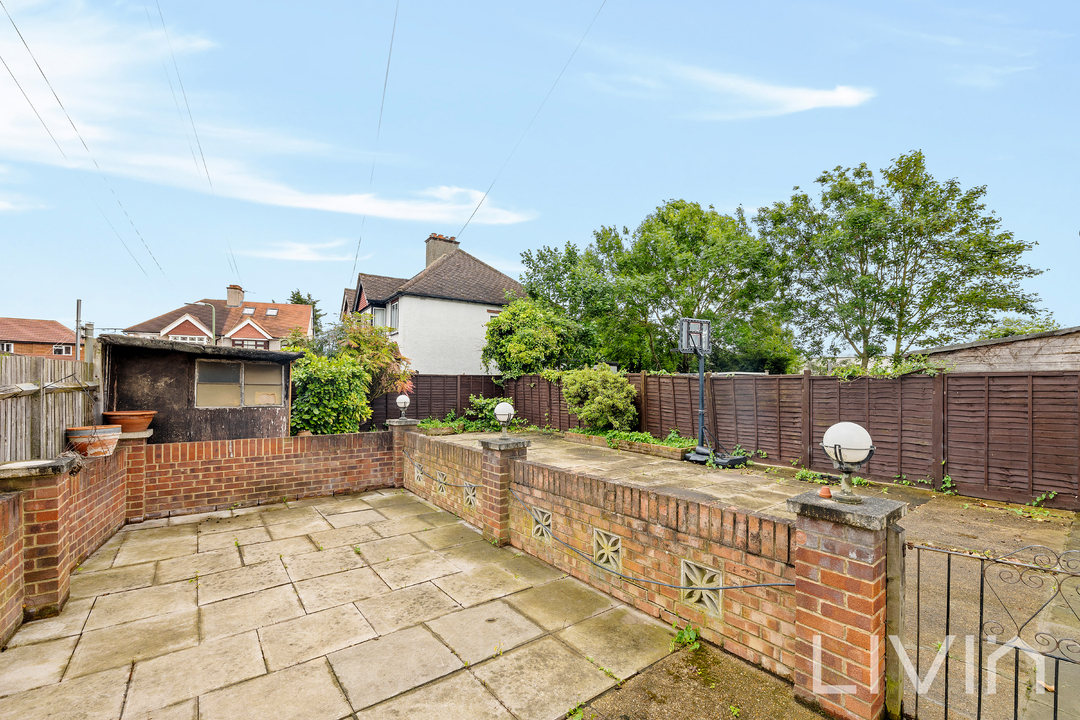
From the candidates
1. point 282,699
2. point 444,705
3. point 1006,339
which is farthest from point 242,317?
point 1006,339

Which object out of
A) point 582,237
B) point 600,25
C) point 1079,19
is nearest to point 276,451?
point 600,25

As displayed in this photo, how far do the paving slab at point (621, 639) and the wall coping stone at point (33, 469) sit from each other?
155 inches

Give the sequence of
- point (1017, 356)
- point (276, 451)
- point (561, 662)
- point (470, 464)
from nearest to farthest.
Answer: point (561, 662), point (470, 464), point (276, 451), point (1017, 356)

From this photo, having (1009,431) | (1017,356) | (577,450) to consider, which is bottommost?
(577,450)

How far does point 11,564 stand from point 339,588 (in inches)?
86.3

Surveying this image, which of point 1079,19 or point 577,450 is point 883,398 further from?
point 1079,19

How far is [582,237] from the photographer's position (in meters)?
21.8

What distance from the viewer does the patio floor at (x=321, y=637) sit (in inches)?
94.6

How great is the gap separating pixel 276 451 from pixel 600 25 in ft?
30.6

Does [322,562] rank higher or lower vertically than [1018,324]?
lower

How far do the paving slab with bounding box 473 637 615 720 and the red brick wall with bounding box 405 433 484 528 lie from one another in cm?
252

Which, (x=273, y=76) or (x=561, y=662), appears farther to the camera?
(x=273, y=76)

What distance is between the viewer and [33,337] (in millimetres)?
29844

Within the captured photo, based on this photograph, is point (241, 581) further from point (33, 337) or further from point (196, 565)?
point (33, 337)
